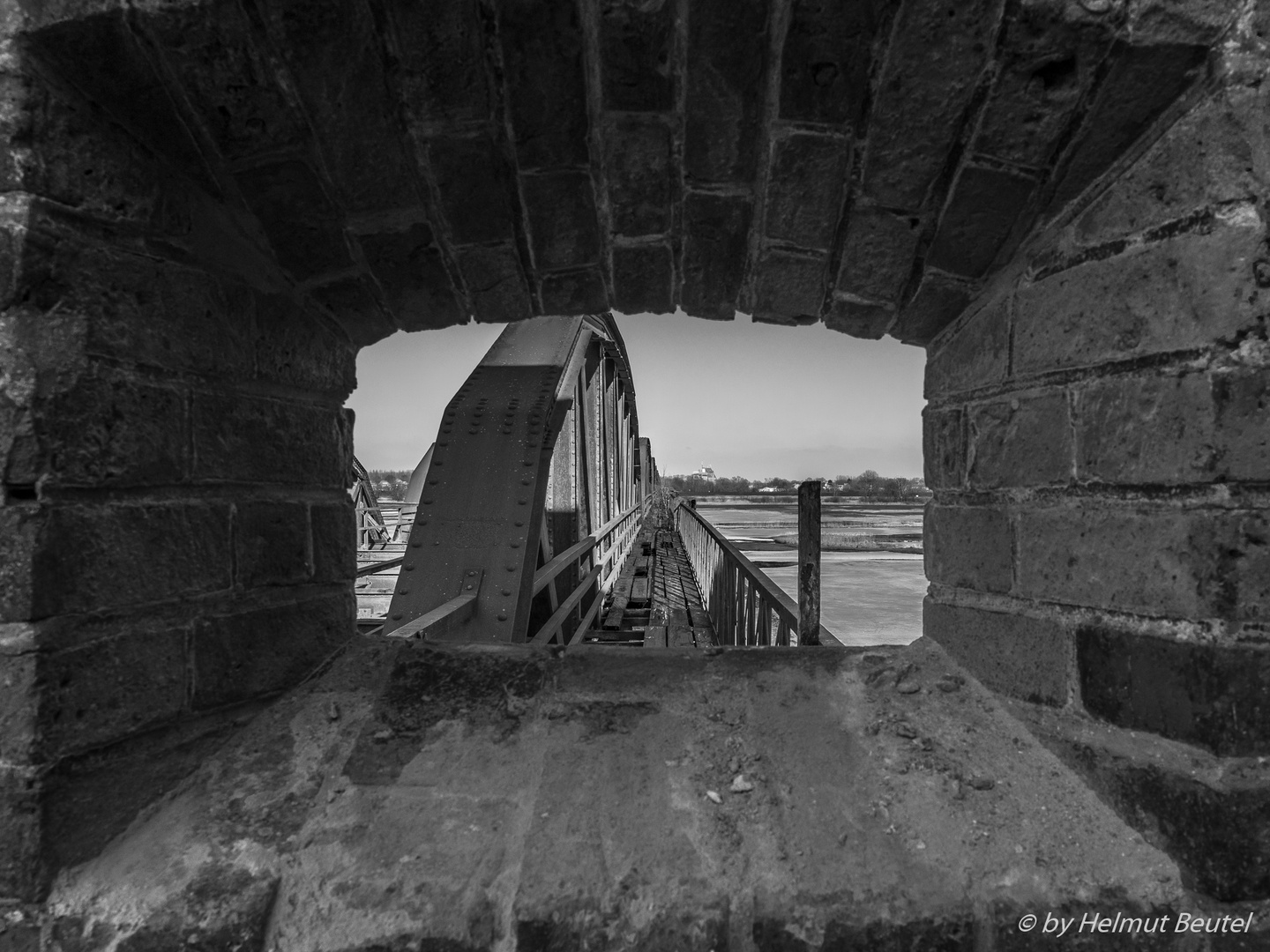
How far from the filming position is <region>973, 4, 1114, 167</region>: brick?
1300 mm

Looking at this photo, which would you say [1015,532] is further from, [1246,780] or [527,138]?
[527,138]

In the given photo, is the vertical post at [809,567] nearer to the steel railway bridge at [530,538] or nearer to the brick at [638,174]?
the steel railway bridge at [530,538]

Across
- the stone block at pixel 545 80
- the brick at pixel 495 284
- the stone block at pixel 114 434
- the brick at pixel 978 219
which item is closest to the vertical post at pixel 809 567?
the brick at pixel 978 219

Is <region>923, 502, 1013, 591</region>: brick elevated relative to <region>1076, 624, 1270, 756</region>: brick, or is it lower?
elevated

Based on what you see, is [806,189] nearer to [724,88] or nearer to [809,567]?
[724,88]

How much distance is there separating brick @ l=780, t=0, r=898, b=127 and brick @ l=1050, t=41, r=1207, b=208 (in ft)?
1.61

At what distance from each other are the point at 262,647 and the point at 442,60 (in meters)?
1.52

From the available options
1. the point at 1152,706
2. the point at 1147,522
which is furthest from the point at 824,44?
the point at 1152,706

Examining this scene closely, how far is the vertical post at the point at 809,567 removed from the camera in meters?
3.38

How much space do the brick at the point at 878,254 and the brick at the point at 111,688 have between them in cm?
194

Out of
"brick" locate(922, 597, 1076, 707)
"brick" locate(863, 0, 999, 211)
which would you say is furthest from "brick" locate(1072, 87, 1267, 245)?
"brick" locate(922, 597, 1076, 707)

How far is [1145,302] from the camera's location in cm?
140

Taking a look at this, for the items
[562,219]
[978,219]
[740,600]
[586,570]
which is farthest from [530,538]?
[586,570]

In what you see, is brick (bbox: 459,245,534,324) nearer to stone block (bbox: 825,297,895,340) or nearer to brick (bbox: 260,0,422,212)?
brick (bbox: 260,0,422,212)
